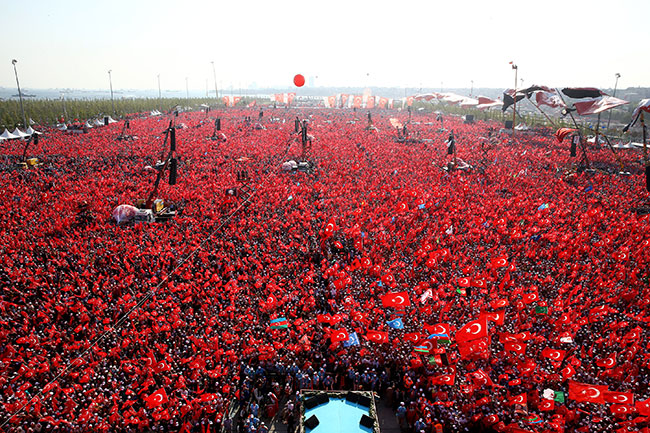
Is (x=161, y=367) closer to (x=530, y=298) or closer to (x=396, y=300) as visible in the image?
(x=396, y=300)

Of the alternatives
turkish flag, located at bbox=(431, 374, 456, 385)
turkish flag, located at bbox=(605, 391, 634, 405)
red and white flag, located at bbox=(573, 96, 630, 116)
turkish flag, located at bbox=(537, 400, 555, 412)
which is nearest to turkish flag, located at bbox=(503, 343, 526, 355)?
turkish flag, located at bbox=(537, 400, 555, 412)

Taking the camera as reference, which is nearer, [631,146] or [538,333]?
[538,333]

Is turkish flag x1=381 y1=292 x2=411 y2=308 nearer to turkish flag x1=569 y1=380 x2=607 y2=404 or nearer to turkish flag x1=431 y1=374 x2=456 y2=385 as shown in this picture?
turkish flag x1=431 y1=374 x2=456 y2=385

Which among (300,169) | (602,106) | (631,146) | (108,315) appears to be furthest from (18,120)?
(631,146)

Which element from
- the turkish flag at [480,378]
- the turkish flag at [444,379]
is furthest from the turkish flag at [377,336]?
the turkish flag at [480,378]

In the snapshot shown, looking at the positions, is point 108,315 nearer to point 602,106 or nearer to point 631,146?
point 602,106

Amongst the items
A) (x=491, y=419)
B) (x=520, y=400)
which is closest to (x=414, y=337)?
(x=491, y=419)
